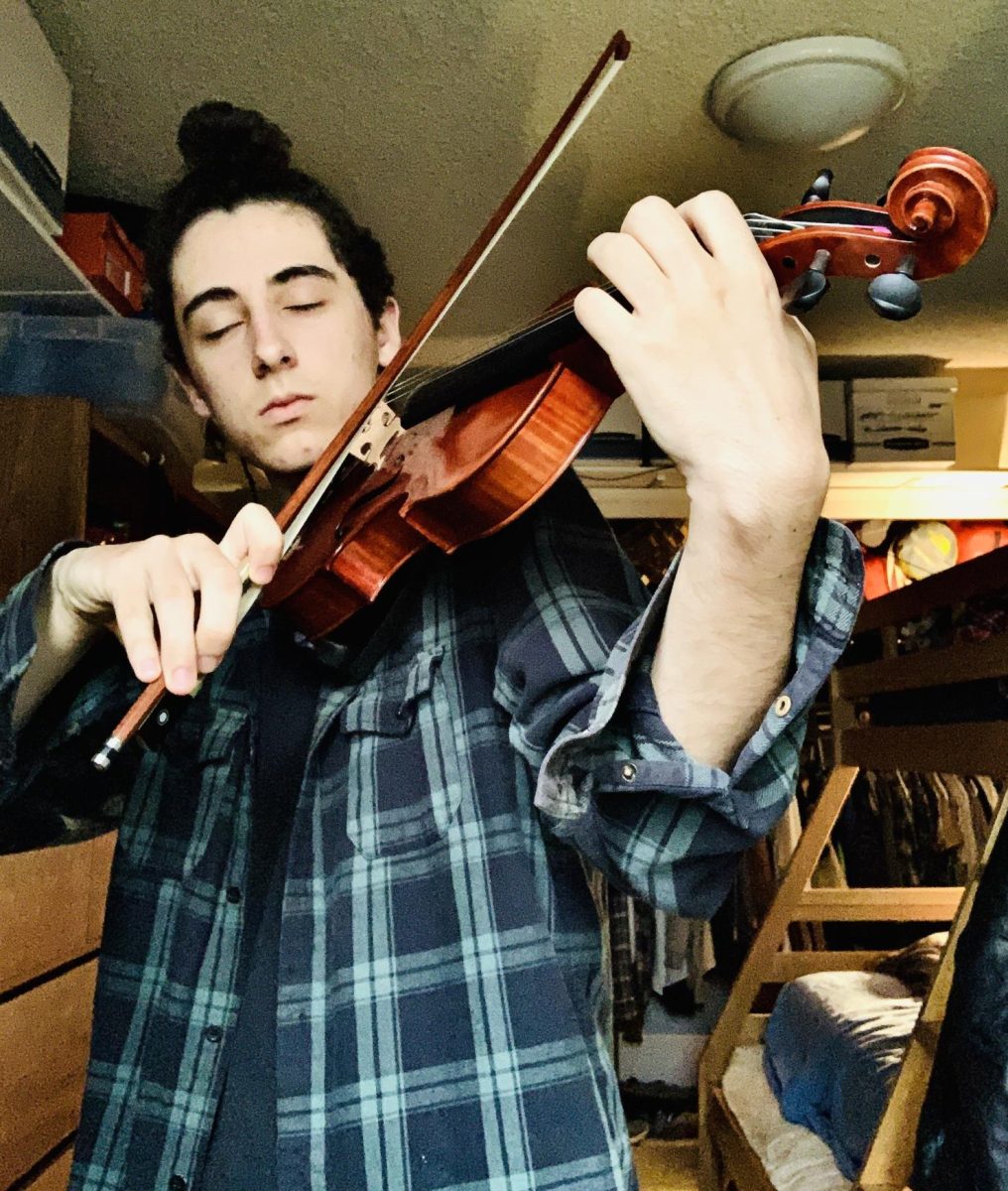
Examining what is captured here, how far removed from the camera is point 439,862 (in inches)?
27.5

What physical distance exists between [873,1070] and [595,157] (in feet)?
5.23

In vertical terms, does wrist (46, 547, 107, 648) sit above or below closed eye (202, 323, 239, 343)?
below

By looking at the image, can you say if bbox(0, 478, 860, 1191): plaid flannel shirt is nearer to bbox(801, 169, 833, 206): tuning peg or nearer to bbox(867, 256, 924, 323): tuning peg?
bbox(867, 256, 924, 323): tuning peg

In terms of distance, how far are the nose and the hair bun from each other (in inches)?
10.0

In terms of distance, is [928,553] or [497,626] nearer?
[497,626]

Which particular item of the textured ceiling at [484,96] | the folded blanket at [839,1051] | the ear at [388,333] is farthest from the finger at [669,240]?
the folded blanket at [839,1051]

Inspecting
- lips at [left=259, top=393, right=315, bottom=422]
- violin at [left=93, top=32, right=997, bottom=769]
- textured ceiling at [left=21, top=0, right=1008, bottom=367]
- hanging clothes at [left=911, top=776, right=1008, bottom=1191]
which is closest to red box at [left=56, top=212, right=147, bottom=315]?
textured ceiling at [left=21, top=0, right=1008, bottom=367]

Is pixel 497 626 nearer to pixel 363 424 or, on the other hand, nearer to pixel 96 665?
pixel 363 424

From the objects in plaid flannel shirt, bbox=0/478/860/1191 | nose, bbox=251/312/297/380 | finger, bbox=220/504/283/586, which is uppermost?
nose, bbox=251/312/297/380

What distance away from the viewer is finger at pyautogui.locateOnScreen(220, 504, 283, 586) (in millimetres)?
586

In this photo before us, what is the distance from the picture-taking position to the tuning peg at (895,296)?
55cm

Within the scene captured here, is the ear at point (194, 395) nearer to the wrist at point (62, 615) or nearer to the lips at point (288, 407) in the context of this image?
the lips at point (288, 407)

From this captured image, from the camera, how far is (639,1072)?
286cm

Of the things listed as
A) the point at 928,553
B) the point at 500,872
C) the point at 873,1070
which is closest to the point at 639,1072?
the point at 873,1070
